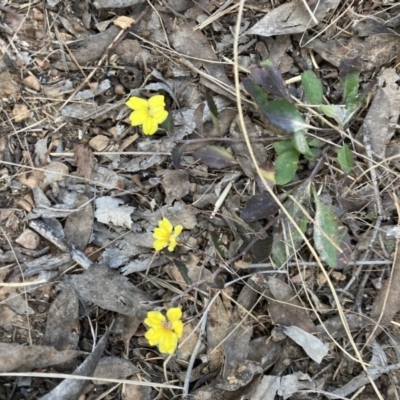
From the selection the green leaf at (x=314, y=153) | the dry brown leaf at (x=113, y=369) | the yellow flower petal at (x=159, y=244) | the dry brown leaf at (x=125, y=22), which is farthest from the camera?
the dry brown leaf at (x=125, y=22)

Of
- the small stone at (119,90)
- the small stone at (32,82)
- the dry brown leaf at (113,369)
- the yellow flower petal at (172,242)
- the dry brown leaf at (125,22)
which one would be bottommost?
the dry brown leaf at (113,369)

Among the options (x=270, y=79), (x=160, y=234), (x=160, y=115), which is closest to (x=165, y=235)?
(x=160, y=234)

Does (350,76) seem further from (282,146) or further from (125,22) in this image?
(125,22)

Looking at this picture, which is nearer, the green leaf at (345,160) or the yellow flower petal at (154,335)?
the yellow flower petal at (154,335)

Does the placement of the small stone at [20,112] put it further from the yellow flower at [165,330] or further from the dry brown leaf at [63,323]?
the yellow flower at [165,330]

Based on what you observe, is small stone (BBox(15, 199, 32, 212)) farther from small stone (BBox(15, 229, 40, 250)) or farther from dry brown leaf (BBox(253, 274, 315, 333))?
dry brown leaf (BBox(253, 274, 315, 333))

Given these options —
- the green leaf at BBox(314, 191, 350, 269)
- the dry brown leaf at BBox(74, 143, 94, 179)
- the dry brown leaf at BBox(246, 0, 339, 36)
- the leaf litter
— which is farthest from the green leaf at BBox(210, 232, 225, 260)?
the dry brown leaf at BBox(246, 0, 339, 36)

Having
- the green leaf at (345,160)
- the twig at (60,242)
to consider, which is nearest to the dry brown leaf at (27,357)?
the twig at (60,242)
